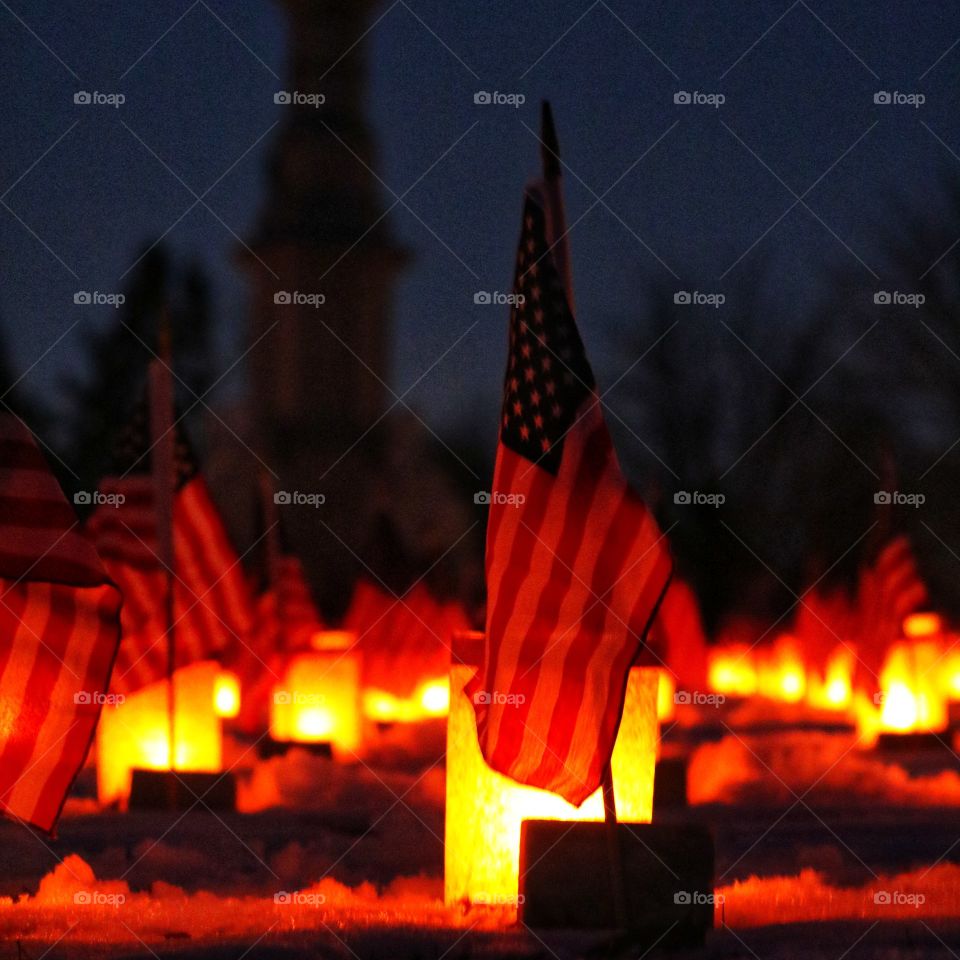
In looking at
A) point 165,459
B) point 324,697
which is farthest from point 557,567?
point 324,697

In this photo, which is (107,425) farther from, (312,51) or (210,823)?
(210,823)

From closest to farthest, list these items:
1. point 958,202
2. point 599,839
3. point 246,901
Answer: point 599,839 < point 246,901 < point 958,202

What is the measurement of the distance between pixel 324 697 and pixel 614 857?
Answer: 44.6 ft

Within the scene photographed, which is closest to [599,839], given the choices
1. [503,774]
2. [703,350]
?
[503,774]

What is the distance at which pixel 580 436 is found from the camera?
8820 millimetres

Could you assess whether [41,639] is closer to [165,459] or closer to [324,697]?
[165,459]

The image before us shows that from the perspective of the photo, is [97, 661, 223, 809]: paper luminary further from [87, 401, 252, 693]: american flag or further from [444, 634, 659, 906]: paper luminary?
[444, 634, 659, 906]: paper luminary

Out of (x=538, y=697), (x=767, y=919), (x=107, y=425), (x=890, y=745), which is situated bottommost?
(x=767, y=919)

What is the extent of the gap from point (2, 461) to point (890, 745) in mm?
14573

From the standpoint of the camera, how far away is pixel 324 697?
22.0 meters

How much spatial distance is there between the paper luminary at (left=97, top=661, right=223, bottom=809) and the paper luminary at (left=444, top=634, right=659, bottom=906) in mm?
5964

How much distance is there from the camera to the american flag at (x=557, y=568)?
341 inches

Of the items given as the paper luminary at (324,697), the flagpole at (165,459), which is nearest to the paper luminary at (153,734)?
the flagpole at (165,459)

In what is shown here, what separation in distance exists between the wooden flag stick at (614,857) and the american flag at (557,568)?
0.06 m
